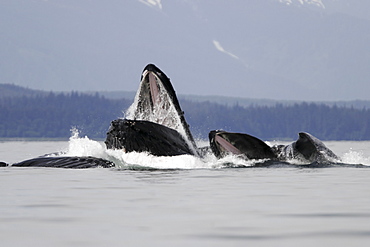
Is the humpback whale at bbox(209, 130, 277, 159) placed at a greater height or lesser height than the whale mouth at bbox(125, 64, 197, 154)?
lesser

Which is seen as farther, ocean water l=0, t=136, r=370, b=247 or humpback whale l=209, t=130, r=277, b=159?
A: humpback whale l=209, t=130, r=277, b=159

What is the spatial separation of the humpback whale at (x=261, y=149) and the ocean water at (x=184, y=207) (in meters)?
1.79

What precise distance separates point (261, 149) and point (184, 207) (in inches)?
387

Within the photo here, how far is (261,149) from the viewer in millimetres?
19000

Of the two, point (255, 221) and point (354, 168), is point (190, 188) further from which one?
point (354, 168)

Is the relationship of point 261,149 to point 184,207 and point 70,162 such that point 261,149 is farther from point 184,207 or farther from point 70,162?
point 184,207

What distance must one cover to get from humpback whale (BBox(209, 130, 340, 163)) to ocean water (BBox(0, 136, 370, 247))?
1793mm

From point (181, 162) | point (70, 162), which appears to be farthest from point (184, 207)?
point (70, 162)

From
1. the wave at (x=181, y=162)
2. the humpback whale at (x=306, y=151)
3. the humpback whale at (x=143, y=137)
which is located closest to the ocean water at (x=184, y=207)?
the wave at (x=181, y=162)

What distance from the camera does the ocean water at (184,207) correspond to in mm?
6949

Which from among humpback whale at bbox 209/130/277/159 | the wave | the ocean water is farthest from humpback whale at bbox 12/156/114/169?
humpback whale at bbox 209/130/277/159

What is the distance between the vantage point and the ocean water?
22.8 ft

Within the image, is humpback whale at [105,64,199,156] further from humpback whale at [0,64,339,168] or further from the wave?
the wave

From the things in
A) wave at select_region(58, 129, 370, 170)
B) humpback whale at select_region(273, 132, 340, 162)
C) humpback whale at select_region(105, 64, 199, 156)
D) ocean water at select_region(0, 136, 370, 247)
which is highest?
humpback whale at select_region(105, 64, 199, 156)
